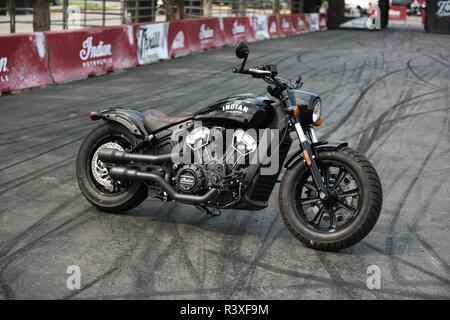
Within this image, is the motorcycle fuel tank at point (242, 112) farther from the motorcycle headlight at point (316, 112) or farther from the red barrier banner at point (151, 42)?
the red barrier banner at point (151, 42)

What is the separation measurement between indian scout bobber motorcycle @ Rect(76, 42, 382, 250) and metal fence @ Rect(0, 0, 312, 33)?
13.6 m

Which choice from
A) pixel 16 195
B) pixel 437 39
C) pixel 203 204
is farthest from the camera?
pixel 437 39

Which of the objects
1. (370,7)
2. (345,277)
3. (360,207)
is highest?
(370,7)

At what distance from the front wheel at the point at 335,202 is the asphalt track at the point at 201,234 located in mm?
166

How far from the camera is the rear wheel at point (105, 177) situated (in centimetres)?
677

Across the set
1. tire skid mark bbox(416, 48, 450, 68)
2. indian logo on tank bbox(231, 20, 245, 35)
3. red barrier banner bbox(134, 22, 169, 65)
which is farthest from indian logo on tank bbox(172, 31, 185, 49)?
tire skid mark bbox(416, 48, 450, 68)

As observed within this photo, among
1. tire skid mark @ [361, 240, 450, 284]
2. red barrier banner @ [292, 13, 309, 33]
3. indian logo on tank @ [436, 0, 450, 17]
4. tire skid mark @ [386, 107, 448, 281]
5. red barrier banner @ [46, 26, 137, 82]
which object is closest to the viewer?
tire skid mark @ [361, 240, 450, 284]

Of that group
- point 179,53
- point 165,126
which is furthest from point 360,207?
point 179,53

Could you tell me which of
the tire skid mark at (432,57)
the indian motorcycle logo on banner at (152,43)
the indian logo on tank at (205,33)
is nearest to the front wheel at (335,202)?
the indian motorcycle logo on banner at (152,43)

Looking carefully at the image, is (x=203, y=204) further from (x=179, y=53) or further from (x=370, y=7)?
(x=370, y=7)

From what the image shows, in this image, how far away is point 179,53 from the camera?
76.7 ft

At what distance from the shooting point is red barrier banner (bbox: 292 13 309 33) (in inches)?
1533

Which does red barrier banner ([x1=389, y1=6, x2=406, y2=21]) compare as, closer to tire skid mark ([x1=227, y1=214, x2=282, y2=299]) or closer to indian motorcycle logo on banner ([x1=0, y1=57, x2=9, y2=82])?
indian motorcycle logo on banner ([x1=0, y1=57, x2=9, y2=82])

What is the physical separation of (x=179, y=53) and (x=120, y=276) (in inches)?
733
